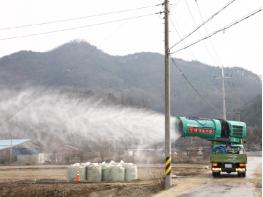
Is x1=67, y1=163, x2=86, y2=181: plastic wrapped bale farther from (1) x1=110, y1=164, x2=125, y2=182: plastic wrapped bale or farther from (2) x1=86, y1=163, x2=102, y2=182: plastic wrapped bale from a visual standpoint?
(1) x1=110, y1=164, x2=125, y2=182: plastic wrapped bale

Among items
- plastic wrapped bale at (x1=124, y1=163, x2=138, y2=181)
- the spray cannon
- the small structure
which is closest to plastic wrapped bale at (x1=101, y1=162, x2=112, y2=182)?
plastic wrapped bale at (x1=124, y1=163, x2=138, y2=181)

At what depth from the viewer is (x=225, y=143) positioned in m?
30.0

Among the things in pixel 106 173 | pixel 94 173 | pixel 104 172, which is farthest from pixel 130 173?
pixel 94 173

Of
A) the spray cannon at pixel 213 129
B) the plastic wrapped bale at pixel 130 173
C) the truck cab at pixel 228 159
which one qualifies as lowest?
the plastic wrapped bale at pixel 130 173

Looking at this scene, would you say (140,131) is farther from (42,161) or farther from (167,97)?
(42,161)

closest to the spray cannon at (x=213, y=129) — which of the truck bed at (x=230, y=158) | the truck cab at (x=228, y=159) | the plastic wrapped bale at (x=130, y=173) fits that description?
the truck cab at (x=228, y=159)

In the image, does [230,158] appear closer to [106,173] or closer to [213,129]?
[213,129]

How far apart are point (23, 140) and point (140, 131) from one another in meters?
50.5

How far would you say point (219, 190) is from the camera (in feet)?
72.6

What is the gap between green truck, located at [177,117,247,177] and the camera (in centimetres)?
2858

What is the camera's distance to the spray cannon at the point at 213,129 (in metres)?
27.0

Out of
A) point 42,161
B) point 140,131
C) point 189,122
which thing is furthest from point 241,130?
point 42,161

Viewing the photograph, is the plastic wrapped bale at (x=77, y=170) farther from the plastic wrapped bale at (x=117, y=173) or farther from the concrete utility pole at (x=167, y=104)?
the concrete utility pole at (x=167, y=104)

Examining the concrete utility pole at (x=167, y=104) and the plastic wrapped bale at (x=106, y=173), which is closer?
the concrete utility pole at (x=167, y=104)
